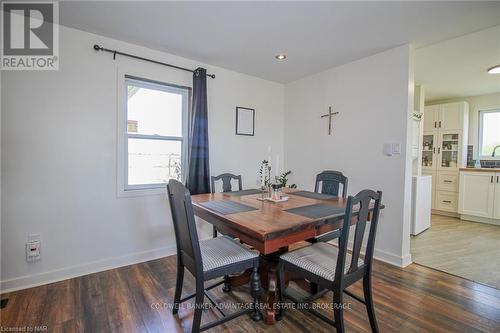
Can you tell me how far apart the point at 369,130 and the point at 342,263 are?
2014 millimetres

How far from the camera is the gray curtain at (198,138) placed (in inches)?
112

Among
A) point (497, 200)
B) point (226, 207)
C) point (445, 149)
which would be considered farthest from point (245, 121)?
point (497, 200)

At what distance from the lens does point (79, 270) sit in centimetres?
230

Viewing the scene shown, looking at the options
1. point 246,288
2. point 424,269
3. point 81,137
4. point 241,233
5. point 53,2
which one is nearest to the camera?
point 241,233

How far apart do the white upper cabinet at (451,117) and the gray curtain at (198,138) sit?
4657 millimetres

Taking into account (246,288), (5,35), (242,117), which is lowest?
(246,288)

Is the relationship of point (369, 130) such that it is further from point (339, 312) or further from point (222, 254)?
point (222, 254)

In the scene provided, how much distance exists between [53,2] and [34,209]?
1.75 metres

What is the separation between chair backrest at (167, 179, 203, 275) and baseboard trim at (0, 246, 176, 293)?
1.20 m

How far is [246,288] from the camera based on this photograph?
2.11m

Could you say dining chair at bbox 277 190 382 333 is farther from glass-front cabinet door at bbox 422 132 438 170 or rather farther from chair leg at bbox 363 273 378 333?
glass-front cabinet door at bbox 422 132 438 170

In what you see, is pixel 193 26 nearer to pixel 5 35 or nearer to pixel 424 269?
pixel 5 35

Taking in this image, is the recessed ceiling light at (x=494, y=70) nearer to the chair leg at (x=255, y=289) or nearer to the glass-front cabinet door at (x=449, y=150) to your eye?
the glass-front cabinet door at (x=449, y=150)


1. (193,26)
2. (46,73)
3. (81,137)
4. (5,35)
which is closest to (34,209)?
(81,137)
